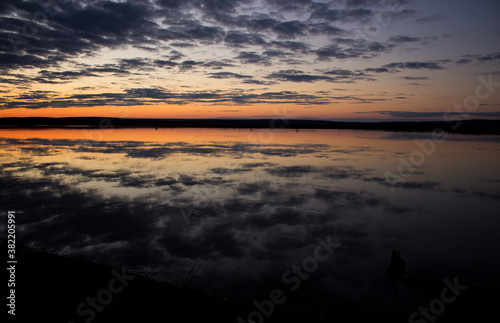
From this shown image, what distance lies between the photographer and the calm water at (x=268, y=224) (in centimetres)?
686

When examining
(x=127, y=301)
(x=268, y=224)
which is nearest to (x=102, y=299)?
(x=127, y=301)

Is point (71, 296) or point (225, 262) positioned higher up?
point (71, 296)

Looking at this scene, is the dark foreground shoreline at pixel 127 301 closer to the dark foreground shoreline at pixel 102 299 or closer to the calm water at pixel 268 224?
the dark foreground shoreline at pixel 102 299

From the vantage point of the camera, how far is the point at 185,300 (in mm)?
5430

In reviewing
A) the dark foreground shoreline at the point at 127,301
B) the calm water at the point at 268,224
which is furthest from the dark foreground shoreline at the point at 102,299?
the calm water at the point at 268,224

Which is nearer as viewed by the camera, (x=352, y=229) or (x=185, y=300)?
(x=185, y=300)

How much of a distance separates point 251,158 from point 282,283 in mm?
Answer: 16558

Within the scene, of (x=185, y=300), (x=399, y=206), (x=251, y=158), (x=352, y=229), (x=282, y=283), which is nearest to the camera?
(x=185, y=300)

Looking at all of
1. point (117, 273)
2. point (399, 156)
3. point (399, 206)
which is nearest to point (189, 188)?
point (117, 273)

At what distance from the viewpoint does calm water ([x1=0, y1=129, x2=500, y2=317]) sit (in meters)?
6.86

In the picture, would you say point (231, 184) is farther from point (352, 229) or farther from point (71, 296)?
point (71, 296)

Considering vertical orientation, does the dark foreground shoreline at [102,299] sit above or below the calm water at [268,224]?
above

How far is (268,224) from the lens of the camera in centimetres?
986

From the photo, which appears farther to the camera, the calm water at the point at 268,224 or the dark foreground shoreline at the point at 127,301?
the calm water at the point at 268,224
